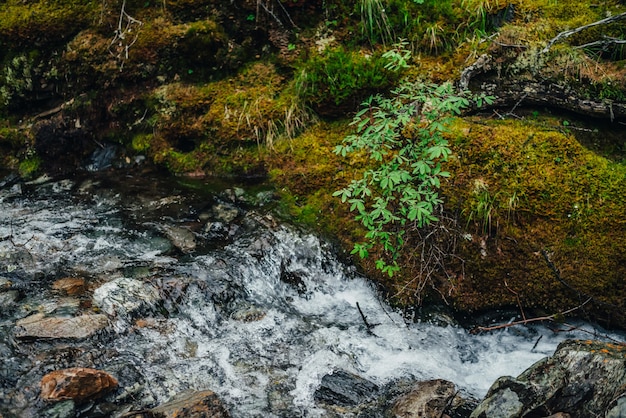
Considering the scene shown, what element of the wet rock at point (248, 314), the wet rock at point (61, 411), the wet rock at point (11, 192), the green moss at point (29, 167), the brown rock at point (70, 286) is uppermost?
the green moss at point (29, 167)

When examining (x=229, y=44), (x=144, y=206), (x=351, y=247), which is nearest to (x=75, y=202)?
(x=144, y=206)

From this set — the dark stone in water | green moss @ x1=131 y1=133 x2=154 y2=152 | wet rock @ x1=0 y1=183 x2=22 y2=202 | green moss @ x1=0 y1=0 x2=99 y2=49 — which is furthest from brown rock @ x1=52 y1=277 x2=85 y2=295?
green moss @ x1=0 y1=0 x2=99 y2=49

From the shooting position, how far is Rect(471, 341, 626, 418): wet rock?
3484mm

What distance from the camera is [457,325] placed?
484 centimetres

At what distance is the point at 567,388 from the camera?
11.8 feet

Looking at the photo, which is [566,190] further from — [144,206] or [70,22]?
[70,22]

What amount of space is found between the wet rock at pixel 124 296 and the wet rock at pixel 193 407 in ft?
3.63

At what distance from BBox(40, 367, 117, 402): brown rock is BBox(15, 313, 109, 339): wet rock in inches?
18.2

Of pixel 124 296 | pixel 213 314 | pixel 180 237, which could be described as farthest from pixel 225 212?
pixel 124 296

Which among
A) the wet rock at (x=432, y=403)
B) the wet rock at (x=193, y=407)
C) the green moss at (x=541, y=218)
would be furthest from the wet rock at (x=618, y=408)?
the wet rock at (x=193, y=407)

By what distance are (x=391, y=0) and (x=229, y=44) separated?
7.45 feet

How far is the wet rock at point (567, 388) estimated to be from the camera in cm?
348

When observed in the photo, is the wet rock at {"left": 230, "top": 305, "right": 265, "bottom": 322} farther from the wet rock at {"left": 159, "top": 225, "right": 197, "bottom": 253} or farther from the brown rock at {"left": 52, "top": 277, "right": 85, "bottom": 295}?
the brown rock at {"left": 52, "top": 277, "right": 85, "bottom": 295}

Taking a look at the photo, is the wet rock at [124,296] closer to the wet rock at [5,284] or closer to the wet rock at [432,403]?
the wet rock at [5,284]
